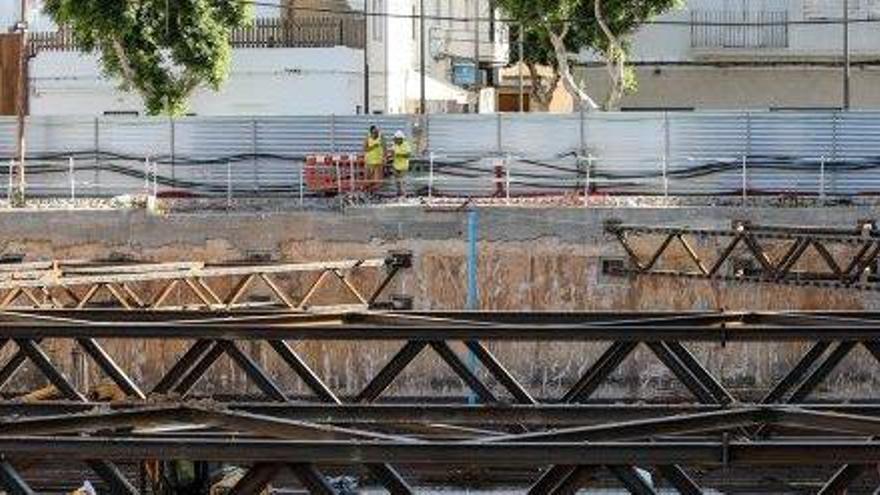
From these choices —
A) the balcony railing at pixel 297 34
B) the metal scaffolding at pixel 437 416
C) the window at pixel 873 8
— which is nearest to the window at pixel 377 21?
the balcony railing at pixel 297 34

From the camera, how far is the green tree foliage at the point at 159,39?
146 ft

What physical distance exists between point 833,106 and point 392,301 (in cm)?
2419

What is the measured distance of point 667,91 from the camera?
2111 inches

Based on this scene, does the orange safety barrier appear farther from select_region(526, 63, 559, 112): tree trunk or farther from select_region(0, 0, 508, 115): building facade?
select_region(526, 63, 559, 112): tree trunk

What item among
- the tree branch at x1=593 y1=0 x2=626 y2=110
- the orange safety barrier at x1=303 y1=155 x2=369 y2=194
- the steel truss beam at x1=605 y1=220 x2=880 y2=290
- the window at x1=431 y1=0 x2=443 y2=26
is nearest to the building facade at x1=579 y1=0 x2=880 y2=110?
the window at x1=431 y1=0 x2=443 y2=26

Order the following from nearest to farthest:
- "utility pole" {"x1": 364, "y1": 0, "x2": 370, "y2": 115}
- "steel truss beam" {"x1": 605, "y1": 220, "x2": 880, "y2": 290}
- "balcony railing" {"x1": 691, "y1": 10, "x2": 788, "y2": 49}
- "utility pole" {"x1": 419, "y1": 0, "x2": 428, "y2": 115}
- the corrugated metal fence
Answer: "steel truss beam" {"x1": 605, "y1": 220, "x2": 880, "y2": 290} < the corrugated metal fence < "utility pole" {"x1": 364, "y1": 0, "x2": 370, "y2": 115} < "utility pole" {"x1": 419, "y1": 0, "x2": 428, "y2": 115} < "balcony railing" {"x1": 691, "y1": 10, "x2": 788, "y2": 49}

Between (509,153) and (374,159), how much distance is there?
3.03 m

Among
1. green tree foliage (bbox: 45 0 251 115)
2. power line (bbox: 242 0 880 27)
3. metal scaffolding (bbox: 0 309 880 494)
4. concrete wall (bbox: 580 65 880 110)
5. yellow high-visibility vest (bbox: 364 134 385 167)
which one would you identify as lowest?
metal scaffolding (bbox: 0 309 880 494)

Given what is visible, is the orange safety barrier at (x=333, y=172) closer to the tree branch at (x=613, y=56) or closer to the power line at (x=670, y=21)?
the tree branch at (x=613, y=56)

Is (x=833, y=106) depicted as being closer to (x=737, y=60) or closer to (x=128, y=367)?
(x=737, y=60)

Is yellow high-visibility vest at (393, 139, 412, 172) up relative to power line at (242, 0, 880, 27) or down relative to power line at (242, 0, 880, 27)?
down

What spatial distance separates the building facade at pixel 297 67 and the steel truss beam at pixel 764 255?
1664cm

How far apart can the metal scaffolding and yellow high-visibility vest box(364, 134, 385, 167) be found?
21858 millimetres

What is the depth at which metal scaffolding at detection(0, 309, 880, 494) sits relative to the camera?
9281mm
